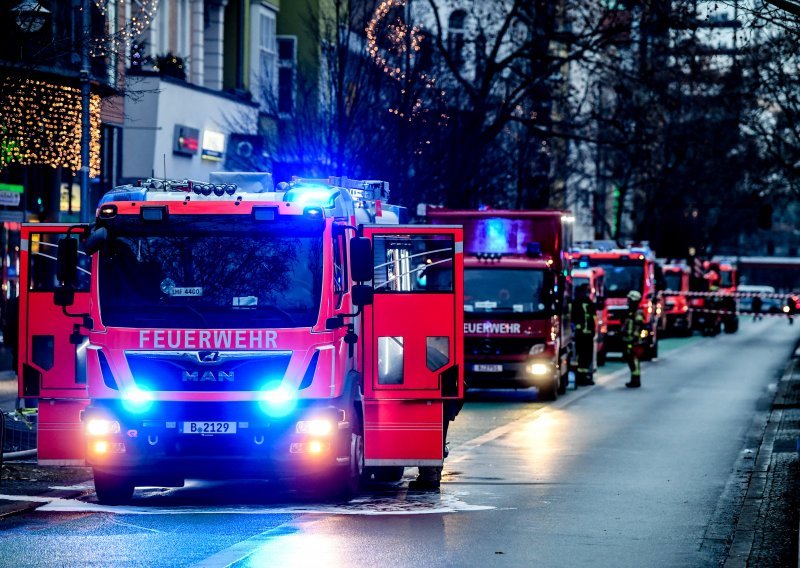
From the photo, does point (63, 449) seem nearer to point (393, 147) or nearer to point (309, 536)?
point (309, 536)

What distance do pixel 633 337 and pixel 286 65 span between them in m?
17.2

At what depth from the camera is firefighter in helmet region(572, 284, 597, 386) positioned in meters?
34.1

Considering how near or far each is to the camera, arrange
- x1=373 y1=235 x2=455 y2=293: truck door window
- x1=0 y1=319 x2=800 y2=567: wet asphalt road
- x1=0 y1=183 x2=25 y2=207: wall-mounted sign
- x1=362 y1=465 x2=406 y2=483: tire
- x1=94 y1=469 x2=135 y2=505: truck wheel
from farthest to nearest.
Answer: x1=0 y1=183 x2=25 y2=207: wall-mounted sign < x1=362 y1=465 x2=406 y2=483: tire < x1=373 y1=235 x2=455 y2=293: truck door window < x1=94 y1=469 x2=135 y2=505: truck wheel < x1=0 y1=319 x2=800 y2=567: wet asphalt road

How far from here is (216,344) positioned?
14.7 m

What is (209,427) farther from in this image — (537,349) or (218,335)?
(537,349)

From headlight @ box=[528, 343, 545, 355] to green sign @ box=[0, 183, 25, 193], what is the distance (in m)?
9.73

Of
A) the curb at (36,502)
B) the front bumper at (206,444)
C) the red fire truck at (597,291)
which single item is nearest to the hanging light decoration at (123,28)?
the curb at (36,502)

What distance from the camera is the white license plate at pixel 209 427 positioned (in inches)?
580

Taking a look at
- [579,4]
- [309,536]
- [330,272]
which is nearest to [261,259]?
[330,272]

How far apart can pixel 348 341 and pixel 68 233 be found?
2.50m

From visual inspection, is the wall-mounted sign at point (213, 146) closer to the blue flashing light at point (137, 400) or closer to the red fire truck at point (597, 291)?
the red fire truck at point (597, 291)

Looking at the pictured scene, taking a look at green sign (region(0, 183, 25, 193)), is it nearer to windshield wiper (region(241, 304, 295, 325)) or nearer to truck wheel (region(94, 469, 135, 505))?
truck wheel (region(94, 469, 135, 505))

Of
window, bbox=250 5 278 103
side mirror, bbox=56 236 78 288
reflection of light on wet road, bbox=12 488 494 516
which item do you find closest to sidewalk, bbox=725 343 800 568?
reflection of light on wet road, bbox=12 488 494 516

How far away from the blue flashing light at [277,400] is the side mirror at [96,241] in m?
1.74
